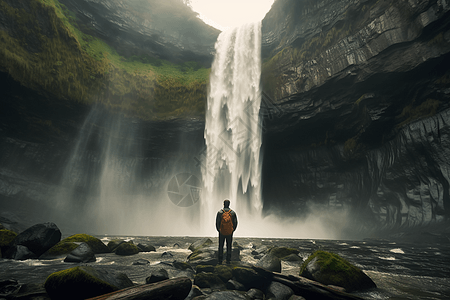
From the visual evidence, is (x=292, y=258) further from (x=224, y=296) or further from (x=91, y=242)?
(x=91, y=242)

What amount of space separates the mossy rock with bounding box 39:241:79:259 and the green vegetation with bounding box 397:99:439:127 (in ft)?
80.4

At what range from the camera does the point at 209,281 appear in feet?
16.2

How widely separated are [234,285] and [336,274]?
7.40ft

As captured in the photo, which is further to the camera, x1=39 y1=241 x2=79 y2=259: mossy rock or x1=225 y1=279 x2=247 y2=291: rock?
x1=39 y1=241 x2=79 y2=259: mossy rock

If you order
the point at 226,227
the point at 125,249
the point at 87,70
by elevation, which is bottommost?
the point at 125,249

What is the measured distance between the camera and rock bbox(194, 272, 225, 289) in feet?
15.9

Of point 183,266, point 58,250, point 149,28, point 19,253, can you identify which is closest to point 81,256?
point 58,250

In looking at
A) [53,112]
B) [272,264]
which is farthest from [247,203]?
[53,112]

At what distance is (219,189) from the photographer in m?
26.1

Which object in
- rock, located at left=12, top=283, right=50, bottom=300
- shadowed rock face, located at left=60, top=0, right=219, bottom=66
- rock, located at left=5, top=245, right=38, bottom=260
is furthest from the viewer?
shadowed rock face, located at left=60, top=0, right=219, bottom=66

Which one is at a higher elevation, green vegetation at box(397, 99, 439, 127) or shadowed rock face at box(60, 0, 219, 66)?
shadowed rock face at box(60, 0, 219, 66)

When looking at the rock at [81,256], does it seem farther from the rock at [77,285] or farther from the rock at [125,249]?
the rock at [77,285]

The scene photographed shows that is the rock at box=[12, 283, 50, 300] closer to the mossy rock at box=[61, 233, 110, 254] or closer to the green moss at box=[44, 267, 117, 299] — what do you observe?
the green moss at box=[44, 267, 117, 299]

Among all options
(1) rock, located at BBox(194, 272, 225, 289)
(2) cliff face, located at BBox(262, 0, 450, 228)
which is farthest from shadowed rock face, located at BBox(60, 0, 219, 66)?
(1) rock, located at BBox(194, 272, 225, 289)
